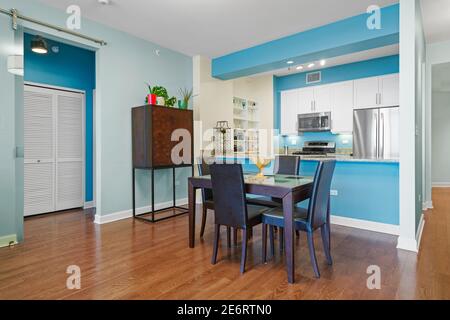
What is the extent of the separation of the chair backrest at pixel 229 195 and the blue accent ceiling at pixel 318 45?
2.53 meters

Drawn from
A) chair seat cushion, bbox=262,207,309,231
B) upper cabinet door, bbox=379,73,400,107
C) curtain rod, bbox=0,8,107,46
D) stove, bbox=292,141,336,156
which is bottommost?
chair seat cushion, bbox=262,207,309,231

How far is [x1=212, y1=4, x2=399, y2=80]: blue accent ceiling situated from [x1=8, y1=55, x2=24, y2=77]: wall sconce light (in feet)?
9.95

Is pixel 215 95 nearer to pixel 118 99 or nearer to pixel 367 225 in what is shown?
pixel 118 99

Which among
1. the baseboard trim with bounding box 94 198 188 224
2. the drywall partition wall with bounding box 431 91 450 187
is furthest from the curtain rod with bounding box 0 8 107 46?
the drywall partition wall with bounding box 431 91 450 187

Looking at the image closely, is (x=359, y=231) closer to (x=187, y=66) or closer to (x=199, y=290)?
(x=199, y=290)

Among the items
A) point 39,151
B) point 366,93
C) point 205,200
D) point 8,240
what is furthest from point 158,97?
point 366,93

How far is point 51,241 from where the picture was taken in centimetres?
310

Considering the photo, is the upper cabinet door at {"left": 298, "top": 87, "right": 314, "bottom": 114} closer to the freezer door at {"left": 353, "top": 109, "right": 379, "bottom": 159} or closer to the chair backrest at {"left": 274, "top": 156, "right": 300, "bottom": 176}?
the freezer door at {"left": 353, "top": 109, "right": 379, "bottom": 159}

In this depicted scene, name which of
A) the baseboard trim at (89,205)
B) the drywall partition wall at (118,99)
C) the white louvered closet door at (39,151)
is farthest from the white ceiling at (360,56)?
the baseboard trim at (89,205)

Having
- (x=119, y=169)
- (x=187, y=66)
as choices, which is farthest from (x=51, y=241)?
(x=187, y=66)

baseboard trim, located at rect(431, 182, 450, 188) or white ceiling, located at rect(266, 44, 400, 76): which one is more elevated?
white ceiling, located at rect(266, 44, 400, 76)

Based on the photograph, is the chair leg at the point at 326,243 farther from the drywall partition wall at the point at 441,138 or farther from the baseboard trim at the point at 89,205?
the drywall partition wall at the point at 441,138

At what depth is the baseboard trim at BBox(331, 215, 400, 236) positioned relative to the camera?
10.9 ft

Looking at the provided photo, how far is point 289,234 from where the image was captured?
Answer: 217cm
